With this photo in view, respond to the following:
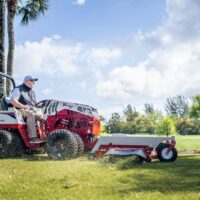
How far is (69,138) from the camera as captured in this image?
9.56 m

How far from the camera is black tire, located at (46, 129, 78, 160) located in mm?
9531

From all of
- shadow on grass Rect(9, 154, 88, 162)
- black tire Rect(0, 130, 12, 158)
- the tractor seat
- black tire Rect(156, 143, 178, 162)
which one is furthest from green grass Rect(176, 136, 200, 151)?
black tire Rect(0, 130, 12, 158)

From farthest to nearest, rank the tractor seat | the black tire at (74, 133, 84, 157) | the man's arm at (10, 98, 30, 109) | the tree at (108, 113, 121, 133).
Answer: the tree at (108, 113, 121, 133) → the tractor seat → the man's arm at (10, 98, 30, 109) → the black tire at (74, 133, 84, 157)

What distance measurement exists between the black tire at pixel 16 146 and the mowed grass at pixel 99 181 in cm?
173

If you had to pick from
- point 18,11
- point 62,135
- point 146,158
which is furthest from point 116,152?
point 18,11

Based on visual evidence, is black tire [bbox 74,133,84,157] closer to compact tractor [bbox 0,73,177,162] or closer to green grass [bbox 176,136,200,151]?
compact tractor [bbox 0,73,177,162]

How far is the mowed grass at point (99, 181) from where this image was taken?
5.60 metres

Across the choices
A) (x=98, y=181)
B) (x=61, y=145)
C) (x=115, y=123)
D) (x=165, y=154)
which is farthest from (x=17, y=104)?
(x=115, y=123)

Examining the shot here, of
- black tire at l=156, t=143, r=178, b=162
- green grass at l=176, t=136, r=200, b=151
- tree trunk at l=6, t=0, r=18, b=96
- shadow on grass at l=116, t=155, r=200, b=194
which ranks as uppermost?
tree trunk at l=6, t=0, r=18, b=96

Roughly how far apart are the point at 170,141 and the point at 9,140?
355 centimetres

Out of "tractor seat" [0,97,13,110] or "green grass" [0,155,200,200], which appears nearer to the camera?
"green grass" [0,155,200,200]

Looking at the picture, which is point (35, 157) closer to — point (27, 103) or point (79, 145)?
point (79, 145)

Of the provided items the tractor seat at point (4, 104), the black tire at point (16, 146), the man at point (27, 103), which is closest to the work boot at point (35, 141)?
the man at point (27, 103)

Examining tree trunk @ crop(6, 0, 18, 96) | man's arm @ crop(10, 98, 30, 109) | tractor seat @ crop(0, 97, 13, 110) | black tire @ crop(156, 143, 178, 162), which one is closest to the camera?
black tire @ crop(156, 143, 178, 162)
